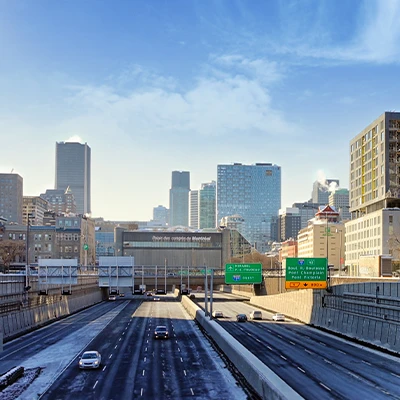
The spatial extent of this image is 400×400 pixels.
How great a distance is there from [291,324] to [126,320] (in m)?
25.9

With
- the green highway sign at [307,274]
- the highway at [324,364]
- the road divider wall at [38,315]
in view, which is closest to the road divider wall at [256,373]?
the highway at [324,364]

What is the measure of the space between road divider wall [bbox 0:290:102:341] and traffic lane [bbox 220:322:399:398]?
25.0m

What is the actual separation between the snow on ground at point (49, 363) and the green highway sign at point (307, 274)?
77.9 ft

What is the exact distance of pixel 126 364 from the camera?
46.1m

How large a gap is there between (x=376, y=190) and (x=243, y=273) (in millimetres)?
67370

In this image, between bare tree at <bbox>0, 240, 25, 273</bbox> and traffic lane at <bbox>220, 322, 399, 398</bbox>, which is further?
bare tree at <bbox>0, 240, 25, 273</bbox>

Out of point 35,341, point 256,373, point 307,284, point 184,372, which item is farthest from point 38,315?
point 256,373

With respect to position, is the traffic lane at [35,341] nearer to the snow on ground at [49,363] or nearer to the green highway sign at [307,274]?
the snow on ground at [49,363]

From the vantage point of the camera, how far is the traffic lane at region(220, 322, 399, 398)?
114 ft

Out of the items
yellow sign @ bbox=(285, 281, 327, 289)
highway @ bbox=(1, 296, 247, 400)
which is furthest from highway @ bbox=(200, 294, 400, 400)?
yellow sign @ bbox=(285, 281, 327, 289)

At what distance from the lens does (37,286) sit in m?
81.4

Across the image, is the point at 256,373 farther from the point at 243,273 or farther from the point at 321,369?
the point at 243,273

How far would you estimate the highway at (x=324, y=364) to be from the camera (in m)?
34.7

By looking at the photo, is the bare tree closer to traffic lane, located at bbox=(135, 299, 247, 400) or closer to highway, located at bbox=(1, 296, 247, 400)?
highway, located at bbox=(1, 296, 247, 400)
